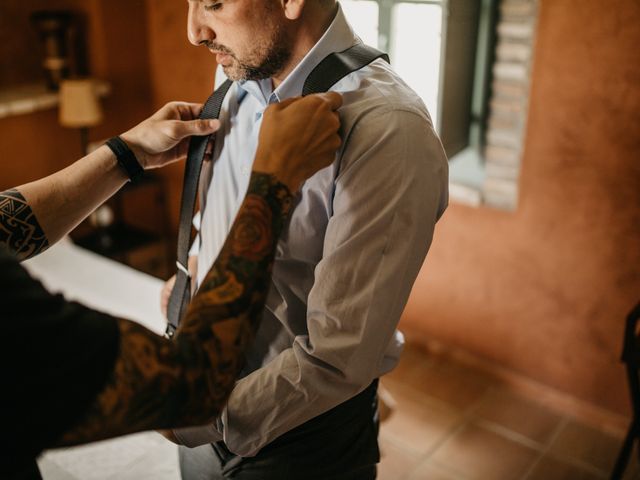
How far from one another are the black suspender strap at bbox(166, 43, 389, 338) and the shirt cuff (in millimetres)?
261

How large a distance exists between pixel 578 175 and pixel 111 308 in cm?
203

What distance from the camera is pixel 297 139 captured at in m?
1.00

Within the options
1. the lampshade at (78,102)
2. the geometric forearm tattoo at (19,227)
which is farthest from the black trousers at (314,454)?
the lampshade at (78,102)

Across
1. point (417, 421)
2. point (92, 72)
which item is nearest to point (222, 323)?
point (417, 421)

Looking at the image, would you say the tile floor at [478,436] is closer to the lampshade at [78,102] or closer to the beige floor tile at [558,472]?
the beige floor tile at [558,472]

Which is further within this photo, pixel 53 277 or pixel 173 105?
pixel 53 277

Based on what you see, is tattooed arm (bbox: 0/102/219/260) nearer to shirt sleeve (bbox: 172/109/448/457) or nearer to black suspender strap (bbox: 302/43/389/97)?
black suspender strap (bbox: 302/43/389/97)

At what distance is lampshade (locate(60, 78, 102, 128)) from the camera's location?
4.02 metres

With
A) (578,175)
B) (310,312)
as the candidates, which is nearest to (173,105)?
(310,312)

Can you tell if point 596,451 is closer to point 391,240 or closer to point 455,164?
point 455,164

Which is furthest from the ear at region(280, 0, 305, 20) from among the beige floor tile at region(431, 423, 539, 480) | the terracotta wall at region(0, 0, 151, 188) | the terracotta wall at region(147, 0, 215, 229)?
the terracotta wall at region(0, 0, 151, 188)

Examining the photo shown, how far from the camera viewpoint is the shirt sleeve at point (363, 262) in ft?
3.49

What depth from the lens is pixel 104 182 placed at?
138 cm

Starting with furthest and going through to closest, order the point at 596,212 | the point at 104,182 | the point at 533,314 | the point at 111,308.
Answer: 1. the point at 533,314
2. the point at 596,212
3. the point at 111,308
4. the point at 104,182
